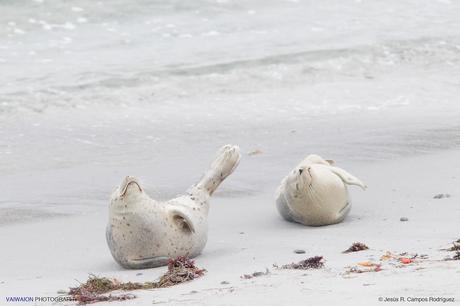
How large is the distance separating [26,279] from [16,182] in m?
2.65

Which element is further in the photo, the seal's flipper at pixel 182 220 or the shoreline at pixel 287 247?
the seal's flipper at pixel 182 220

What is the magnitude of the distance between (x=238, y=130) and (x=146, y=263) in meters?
4.36

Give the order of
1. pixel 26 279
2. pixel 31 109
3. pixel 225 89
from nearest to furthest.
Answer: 1. pixel 26 279
2. pixel 31 109
3. pixel 225 89

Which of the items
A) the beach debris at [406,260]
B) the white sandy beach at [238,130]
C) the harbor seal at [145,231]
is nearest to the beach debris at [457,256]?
the white sandy beach at [238,130]

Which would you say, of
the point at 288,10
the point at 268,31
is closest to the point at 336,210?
the point at 268,31

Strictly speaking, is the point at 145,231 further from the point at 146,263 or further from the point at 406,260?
the point at 406,260

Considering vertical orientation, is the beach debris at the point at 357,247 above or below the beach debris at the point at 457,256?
below

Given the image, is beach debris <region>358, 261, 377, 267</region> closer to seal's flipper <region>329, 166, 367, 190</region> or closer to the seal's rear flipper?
the seal's rear flipper

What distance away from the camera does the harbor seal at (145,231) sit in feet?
17.1

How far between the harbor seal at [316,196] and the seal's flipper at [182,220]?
2.81 ft

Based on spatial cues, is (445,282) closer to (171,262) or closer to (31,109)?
(171,262)

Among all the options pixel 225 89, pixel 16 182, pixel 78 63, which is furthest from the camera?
pixel 78 63

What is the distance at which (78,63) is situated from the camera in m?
12.9

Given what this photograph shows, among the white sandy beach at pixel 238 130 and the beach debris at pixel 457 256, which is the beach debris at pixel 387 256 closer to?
the white sandy beach at pixel 238 130
